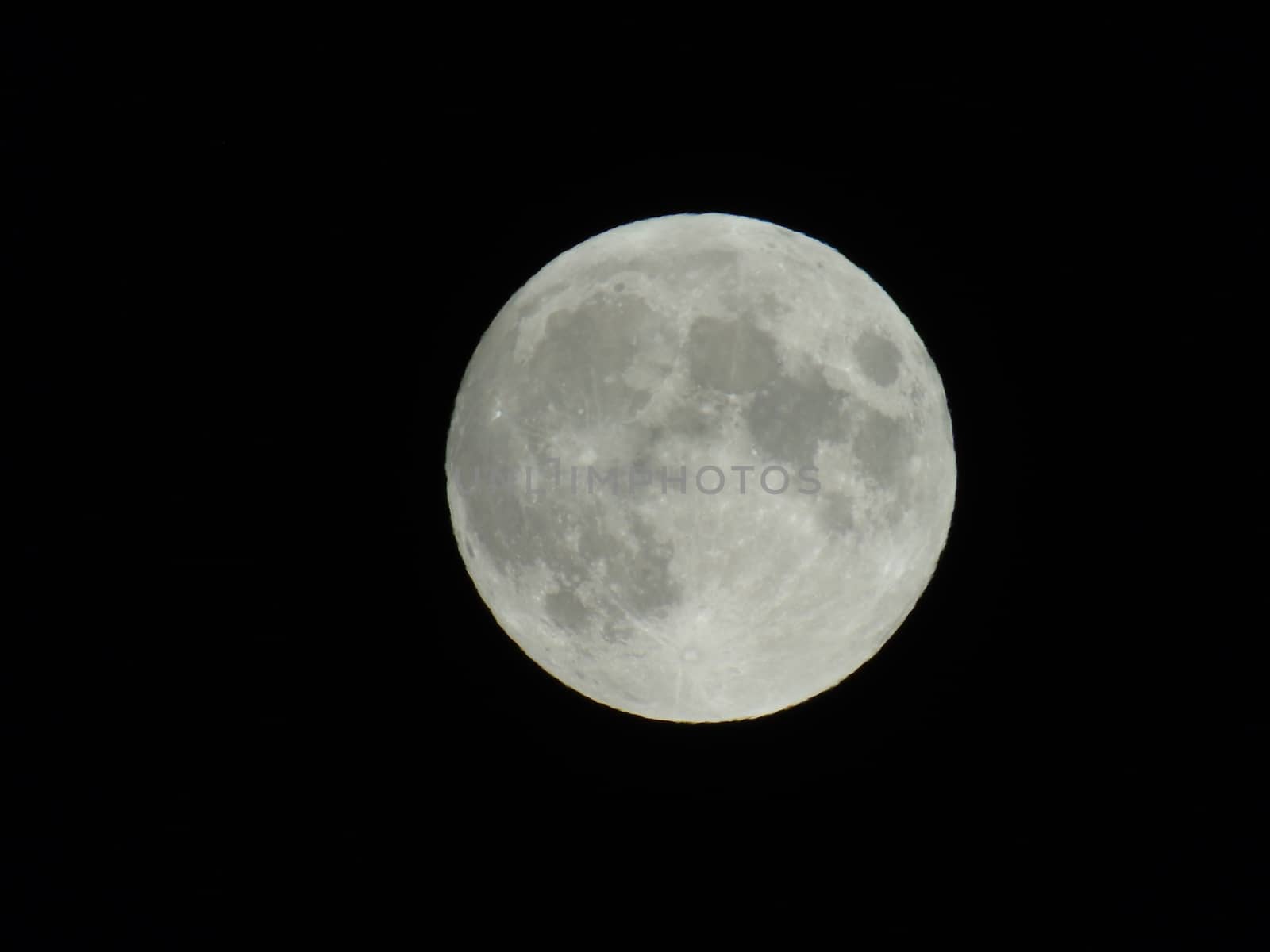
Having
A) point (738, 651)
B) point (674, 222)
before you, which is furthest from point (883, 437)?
point (674, 222)

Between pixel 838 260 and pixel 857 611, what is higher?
pixel 838 260

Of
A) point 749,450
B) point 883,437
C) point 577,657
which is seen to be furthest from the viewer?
point 577,657

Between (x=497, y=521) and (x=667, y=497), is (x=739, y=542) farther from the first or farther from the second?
(x=497, y=521)

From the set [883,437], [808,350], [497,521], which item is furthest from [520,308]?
[883,437]

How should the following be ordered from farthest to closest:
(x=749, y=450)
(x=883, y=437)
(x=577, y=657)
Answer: (x=577, y=657) < (x=883, y=437) < (x=749, y=450)

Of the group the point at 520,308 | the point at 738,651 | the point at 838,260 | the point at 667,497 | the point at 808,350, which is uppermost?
the point at 838,260

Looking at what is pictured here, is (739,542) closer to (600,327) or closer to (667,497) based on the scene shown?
(667,497)

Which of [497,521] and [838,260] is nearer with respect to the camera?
[497,521]
